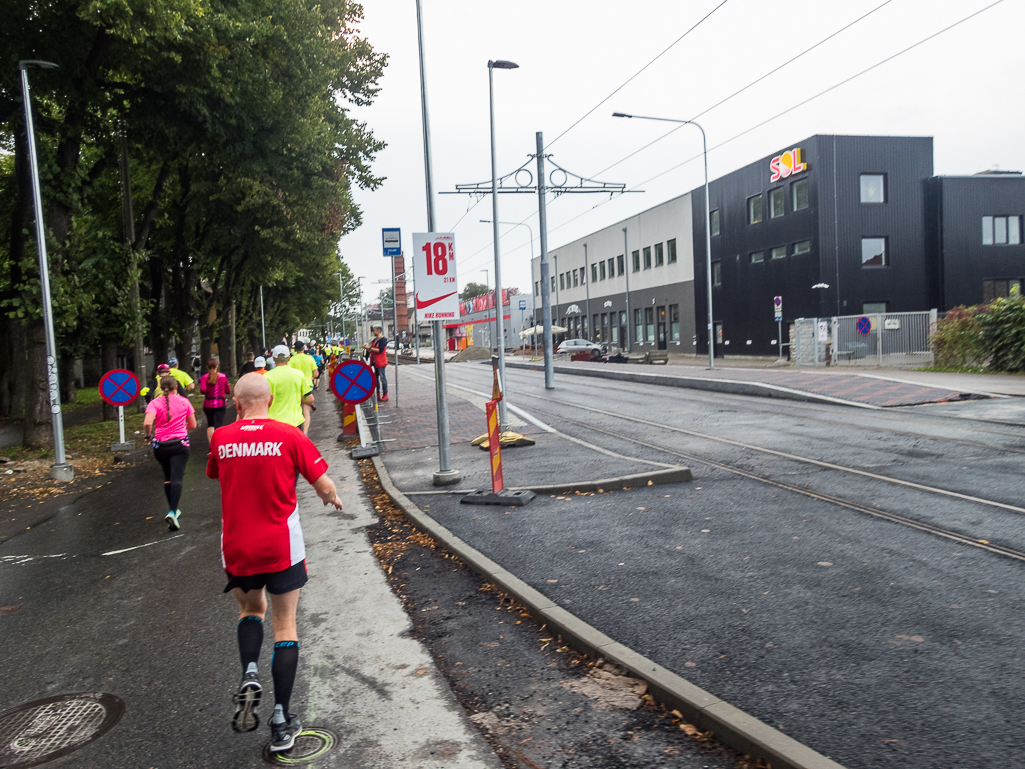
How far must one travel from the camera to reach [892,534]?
6574 millimetres

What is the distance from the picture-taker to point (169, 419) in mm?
8539

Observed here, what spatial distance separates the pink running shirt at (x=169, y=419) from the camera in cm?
848

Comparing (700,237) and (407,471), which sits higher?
(700,237)

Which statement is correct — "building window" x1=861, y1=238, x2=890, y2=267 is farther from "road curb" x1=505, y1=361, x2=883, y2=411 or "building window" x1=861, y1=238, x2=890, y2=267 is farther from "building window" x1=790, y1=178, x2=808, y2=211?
"road curb" x1=505, y1=361, x2=883, y2=411

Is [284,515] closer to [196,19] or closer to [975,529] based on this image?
[975,529]

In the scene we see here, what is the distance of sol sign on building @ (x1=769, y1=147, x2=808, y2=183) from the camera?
120ft

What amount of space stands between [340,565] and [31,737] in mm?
3022

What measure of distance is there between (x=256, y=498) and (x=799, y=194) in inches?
1513

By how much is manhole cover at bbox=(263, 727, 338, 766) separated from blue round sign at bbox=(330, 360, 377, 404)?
9323 millimetres

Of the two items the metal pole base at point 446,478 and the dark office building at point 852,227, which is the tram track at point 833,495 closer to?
the metal pole base at point 446,478

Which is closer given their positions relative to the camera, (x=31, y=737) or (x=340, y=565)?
(x=31, y=737)

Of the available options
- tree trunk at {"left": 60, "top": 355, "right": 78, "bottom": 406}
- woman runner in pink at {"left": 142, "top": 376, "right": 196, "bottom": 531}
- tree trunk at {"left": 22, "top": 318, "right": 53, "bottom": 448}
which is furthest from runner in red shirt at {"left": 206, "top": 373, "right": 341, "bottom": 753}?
tree trunk at {"left": 60, "top": 355, "right": 78, "bottom": 406}

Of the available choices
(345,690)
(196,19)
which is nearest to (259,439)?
(345,690)

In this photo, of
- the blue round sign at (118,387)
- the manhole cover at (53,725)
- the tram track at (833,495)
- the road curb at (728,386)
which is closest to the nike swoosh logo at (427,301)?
the tram track at (833,495)
